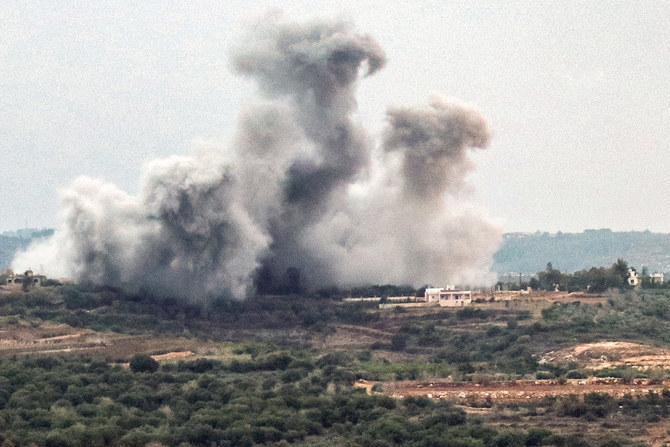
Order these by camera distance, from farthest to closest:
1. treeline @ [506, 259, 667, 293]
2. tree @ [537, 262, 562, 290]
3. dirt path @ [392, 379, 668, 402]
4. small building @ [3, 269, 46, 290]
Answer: tree @ [537, 262, 562, 290]
treeline @ [506, 259, 667, 293]
small building @ [3, 269, 46, 290]
dirt path @ [392, 379, 668, 402]

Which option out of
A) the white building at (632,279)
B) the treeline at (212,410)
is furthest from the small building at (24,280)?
the white building at (632,279)

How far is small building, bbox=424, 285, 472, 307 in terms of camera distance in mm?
91375

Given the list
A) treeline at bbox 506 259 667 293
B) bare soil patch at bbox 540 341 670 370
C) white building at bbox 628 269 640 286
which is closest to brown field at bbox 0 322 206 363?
bare soil patch at bbox 540 341 670 370

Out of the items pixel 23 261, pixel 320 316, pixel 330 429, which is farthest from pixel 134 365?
pixel 23 261

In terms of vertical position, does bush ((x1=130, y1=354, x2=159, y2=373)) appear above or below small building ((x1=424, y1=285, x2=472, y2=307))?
below

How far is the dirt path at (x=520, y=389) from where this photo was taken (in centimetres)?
5734

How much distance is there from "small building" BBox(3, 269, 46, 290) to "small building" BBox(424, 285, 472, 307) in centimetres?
2537

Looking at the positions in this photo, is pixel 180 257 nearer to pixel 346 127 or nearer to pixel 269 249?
pixel 269 249

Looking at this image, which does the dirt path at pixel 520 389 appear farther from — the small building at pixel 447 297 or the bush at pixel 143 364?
the small building at pixel 447 297

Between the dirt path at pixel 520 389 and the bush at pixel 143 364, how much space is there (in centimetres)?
1226

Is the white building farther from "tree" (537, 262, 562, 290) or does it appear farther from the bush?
the bush

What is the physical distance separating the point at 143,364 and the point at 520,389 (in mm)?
18323

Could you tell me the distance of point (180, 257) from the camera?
85.1 m

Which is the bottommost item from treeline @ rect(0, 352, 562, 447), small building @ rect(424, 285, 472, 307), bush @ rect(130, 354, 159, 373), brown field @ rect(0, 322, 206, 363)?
treeline @ rect(0, 352, 562, 447)
